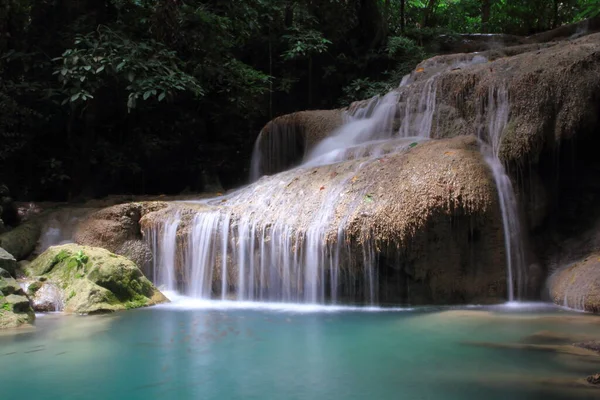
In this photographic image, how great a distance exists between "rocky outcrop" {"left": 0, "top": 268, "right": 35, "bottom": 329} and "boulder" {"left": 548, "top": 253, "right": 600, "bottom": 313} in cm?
540

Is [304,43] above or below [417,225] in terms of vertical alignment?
above

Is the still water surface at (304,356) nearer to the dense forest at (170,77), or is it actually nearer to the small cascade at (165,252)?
the small cascade at (165,252)

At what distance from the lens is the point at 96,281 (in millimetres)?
5895

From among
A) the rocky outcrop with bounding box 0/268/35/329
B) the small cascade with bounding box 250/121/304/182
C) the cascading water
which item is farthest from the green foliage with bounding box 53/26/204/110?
the rocky outcrop with bounding box 0/268/35/329

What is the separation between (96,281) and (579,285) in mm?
5147

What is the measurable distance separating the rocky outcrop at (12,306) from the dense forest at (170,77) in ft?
12.8

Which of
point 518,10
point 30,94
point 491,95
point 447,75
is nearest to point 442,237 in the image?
point 491,95

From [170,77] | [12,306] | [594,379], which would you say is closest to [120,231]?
[12,306]

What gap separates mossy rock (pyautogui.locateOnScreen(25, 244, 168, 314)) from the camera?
18.7 feet

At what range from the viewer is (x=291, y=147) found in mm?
10312

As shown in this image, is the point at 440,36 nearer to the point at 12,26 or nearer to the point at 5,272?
the point at 12,26

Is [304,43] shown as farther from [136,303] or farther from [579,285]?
[579,285]

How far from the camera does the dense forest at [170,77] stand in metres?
9.20

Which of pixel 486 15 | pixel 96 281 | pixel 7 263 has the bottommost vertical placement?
pixel 96 281
